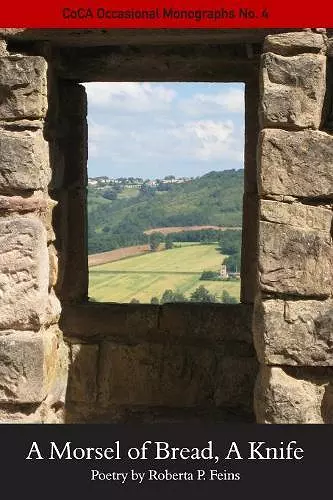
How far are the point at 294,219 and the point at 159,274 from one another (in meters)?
5.13

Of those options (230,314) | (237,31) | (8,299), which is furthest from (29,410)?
(237,31)

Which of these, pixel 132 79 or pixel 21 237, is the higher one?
pixel 132 79

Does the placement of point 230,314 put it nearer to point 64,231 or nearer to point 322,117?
point 64,231

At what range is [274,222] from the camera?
168 inches

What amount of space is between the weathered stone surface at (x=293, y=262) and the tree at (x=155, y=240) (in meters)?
5.76

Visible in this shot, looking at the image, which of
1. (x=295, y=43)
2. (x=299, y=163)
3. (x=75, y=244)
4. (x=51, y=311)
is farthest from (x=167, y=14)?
(x=75, y=244)

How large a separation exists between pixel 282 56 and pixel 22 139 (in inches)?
60.9

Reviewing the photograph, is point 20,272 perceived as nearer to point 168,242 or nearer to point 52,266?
point 52,266

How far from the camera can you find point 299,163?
424 cm

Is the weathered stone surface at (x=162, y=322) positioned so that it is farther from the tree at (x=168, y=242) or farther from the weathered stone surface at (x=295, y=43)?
the tree at (x=168, y=242)

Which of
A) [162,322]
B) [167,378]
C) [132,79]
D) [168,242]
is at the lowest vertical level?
[167,378]

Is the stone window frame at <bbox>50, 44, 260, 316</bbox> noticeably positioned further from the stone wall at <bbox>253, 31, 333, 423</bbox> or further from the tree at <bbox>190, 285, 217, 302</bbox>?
the tree at <bbox>190, 285, 217, 302</bbox>

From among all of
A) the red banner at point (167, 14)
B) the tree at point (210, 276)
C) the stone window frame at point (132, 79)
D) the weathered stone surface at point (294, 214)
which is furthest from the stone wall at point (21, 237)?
the tree at point (210, 276)

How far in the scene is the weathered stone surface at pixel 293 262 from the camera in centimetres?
427
